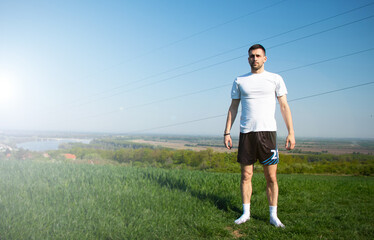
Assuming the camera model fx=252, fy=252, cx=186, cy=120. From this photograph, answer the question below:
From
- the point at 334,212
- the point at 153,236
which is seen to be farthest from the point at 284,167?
the point at 153,236

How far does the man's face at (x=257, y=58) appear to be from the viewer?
332 cm

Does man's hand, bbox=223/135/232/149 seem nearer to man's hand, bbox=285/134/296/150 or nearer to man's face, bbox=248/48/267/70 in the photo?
man's hand, bbox=285/134/296/150

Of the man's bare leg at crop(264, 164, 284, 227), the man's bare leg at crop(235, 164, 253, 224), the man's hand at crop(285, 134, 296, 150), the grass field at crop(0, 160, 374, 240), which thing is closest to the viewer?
the grass field at crop(0, 160, 374, 240)

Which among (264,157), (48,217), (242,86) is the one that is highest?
(242,86)

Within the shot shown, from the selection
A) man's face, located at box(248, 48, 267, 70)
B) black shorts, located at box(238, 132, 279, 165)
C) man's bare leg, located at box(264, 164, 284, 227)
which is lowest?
man's bare leg, located at box(264, 164, 284, 227)

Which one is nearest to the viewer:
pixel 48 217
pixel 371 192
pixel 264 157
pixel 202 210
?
pixel 48 217

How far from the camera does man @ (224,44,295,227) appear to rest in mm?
3320

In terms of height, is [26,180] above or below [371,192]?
above

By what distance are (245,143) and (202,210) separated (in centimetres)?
136

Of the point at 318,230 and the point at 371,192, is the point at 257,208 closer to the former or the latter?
the point at 318,230

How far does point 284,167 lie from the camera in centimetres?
3244

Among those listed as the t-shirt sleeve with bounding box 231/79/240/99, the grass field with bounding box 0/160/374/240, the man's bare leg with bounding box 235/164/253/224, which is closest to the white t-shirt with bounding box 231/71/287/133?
the t-shirt sleeve with bounding box 231/79/240/99

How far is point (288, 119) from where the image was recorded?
3.38m

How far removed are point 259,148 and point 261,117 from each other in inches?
16.2
